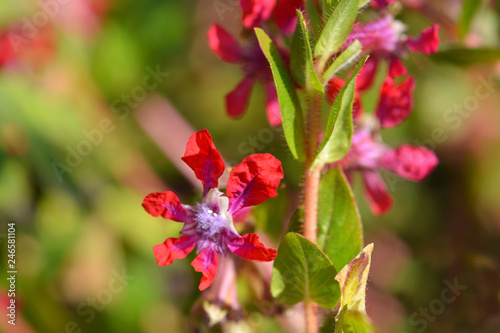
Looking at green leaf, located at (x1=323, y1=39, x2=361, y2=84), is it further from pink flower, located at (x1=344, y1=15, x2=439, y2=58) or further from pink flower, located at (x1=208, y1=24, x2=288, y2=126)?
pink flower, located at (x1=208, y1=24, x2=288, y2=126)

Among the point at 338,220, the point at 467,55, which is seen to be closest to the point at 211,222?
the point at 338,220

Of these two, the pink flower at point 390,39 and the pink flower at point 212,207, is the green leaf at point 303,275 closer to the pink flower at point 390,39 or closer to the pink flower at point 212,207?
the pink flower at point 212,207

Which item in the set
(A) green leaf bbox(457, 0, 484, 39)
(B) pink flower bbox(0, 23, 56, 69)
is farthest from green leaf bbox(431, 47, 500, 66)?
(B) pink flower bbox(0, 23, 56, 69)

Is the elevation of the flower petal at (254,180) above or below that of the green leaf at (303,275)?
above

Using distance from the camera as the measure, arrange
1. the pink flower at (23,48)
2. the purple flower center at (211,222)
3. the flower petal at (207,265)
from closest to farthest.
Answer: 1. the flower petal at (207,265)
2. the purple flower center at (211,222)
3. the pink flower at (23,48)

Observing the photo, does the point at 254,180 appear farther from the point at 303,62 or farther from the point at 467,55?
the point at 467,55

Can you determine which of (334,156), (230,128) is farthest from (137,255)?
(334,156)

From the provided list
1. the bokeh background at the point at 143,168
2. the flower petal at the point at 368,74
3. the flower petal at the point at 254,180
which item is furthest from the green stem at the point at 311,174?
the bokeh background at the point at 143,168
